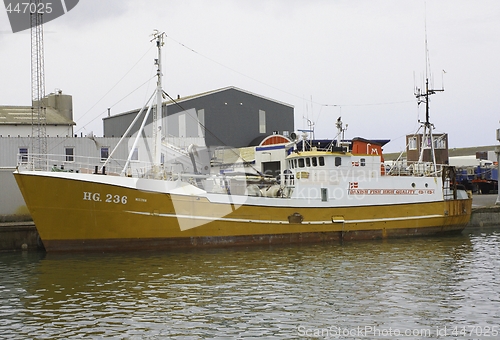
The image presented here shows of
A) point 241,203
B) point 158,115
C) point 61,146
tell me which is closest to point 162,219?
point 241,203

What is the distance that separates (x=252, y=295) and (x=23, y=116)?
27163 millimetres

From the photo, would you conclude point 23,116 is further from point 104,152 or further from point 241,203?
point 241,203

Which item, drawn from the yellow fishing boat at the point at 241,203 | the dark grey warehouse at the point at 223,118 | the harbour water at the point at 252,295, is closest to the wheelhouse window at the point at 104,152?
the dark grey warehouse at the point at 223,118

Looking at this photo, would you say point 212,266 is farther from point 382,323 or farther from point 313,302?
point 382,323

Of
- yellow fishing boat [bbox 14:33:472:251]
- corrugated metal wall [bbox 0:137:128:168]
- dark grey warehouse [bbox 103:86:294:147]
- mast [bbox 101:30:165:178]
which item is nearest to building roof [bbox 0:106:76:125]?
corrugated metal wall [bbox 0:137:128:168]

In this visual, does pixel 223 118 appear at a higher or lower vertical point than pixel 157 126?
higher

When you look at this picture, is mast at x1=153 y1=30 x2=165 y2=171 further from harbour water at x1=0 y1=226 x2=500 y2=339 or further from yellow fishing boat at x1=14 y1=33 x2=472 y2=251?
harbour water at x1=0 y1=226 x2=500 y2=339

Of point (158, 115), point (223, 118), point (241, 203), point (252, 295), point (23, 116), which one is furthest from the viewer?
point (223, 118)

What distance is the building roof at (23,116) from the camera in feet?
113

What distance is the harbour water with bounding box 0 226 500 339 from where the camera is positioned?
11133 mm

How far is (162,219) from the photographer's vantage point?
20.3m

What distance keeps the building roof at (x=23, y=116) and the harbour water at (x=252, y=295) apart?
627 inches

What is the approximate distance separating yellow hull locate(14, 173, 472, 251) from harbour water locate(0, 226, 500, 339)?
77 centimetres

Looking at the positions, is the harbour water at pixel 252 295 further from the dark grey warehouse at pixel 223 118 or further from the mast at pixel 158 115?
the dark grey warehouse at pixel 223 118
